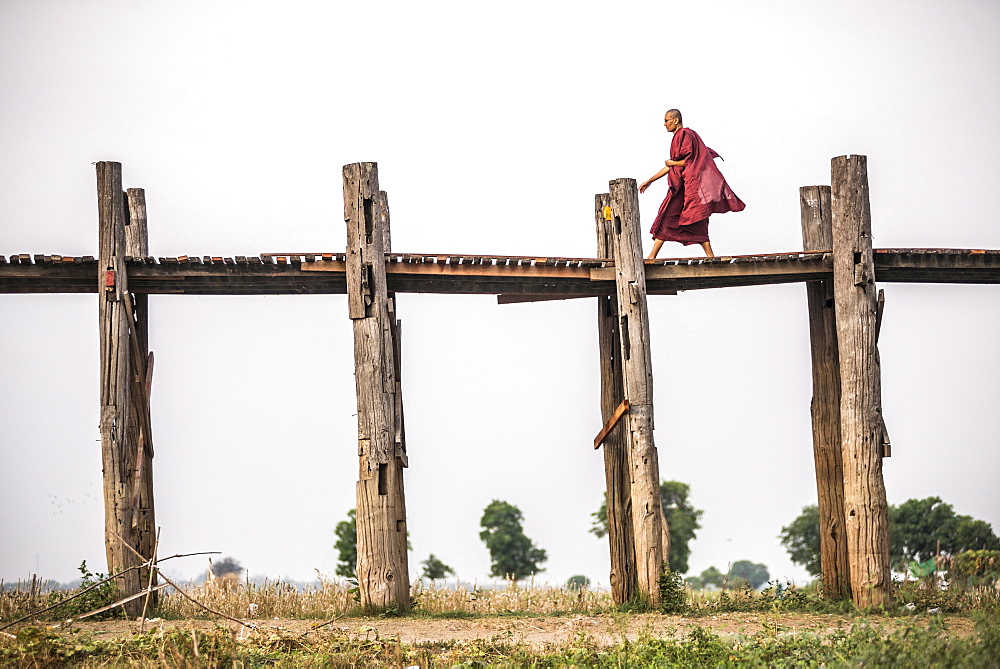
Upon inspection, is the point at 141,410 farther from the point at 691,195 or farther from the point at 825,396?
the point at 825,396

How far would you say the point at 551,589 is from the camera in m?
16.6

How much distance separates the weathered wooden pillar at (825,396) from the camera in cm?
1480

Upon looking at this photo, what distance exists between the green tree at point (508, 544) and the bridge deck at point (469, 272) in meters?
13.2

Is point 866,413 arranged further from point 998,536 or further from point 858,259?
point 998,536

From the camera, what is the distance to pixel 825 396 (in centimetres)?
1499

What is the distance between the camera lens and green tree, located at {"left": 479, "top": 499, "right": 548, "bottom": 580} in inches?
1077

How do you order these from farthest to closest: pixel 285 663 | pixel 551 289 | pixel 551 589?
pixel 551 589 < pixel 551 289 < pixel 285 663

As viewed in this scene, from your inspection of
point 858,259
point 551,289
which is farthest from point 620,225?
point 858,259

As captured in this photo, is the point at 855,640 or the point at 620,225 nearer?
the point at 855,640

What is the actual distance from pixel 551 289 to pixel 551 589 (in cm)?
419

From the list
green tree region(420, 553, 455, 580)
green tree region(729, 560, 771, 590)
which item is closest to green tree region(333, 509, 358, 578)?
green tree region(420, 553, 455, 580)

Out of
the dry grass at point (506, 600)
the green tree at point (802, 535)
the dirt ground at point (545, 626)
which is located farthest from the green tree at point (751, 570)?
the dirt ground at point (545, 626)

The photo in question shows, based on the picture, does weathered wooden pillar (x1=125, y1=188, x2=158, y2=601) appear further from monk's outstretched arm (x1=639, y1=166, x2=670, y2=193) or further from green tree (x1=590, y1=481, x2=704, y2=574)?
green tree (x1=590, y1=481, x2=704, y2=574)

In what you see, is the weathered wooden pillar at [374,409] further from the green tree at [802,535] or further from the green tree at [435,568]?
the green tree at [802,535]
